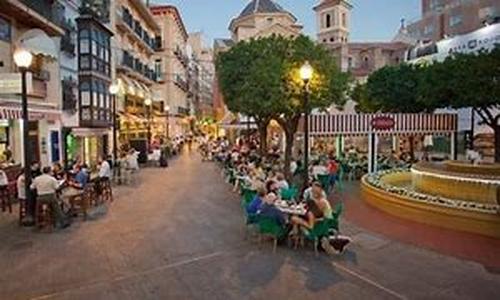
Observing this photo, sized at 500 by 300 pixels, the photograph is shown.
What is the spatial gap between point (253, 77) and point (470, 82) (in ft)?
36.7

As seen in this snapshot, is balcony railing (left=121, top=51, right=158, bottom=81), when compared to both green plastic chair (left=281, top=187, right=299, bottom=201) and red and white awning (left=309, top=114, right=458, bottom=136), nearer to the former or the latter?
red and white awning (left=309, top=114, right=458, bottom=136)

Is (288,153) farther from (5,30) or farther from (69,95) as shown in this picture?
(5,30)

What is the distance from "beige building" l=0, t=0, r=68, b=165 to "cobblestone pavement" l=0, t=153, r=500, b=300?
7.35 meters

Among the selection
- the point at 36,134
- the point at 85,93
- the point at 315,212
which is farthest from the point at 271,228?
the point at 85,93

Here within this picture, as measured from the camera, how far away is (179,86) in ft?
241

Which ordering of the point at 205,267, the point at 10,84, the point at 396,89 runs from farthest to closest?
the point at 396,89 < the point at 10,84 < the point at 205,267

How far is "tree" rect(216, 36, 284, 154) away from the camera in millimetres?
25641

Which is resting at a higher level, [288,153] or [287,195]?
[288,153]

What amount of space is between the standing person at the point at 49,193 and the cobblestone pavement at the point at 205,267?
558 mm

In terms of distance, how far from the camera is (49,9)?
83.0 feet

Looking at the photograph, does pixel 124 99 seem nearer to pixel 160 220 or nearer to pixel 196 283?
pixel 160 220

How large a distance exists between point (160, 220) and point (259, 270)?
19.5ft

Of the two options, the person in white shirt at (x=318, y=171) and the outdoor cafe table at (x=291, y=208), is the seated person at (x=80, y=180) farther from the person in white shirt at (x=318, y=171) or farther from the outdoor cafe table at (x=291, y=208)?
the person in white shirt at (x=318, y=171)

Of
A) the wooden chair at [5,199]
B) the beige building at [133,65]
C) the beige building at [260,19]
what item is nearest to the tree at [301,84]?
the wooden chair at [5,199]
